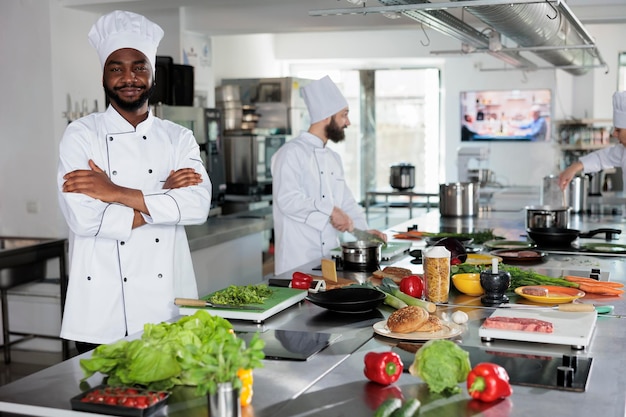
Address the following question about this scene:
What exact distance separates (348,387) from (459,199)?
4.35 m

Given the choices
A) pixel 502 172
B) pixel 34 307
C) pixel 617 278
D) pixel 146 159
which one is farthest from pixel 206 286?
pixel 502 172

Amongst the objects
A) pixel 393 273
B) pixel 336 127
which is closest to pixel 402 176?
pixel 336 127

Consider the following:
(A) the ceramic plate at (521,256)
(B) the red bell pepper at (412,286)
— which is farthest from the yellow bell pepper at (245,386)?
(A) the ceramic plate at (521,256)

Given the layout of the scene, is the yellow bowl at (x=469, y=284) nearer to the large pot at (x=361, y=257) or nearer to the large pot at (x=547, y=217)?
the large pot at (x=361, y=257)

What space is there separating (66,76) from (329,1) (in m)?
2.16

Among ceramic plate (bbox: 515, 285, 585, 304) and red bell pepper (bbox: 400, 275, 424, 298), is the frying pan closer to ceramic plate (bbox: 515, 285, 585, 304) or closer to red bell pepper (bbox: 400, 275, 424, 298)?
→ ceramic plate (bbox: 515, 285, 585, 304)

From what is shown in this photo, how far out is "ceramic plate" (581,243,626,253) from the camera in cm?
412

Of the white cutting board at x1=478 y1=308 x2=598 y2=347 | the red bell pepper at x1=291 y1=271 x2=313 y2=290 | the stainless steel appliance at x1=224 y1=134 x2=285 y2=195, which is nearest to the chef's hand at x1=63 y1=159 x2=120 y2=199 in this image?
the red bell pepper at x1=291 y1=271 x2=313 y2=290

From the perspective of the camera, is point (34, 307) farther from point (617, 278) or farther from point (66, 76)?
point (617, 278)

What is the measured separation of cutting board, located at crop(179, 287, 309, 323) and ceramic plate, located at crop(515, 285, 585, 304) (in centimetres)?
81

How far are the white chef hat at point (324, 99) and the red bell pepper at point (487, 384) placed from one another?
317cm

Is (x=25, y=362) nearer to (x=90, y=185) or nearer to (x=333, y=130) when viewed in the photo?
(x=333, y=130)

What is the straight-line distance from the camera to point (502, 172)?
36.6ft

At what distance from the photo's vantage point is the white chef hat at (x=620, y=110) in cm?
545
